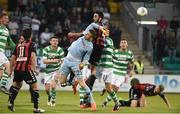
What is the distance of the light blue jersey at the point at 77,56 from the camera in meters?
19.6

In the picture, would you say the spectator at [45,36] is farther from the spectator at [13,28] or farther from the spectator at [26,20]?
the spectator at [13,28]

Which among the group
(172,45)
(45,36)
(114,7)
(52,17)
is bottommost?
(172,45)

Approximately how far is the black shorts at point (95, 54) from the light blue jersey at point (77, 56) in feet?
1.91

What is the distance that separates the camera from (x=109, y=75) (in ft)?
67.3

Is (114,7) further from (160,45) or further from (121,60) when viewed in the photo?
(121,60)

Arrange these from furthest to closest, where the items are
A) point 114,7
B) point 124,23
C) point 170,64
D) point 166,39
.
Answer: point 114,7, point 124,23, point 166,39, point 170,64

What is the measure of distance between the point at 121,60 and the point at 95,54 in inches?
138

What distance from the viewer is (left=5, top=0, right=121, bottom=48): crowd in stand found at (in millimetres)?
36125

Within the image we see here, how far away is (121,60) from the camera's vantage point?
2373 cm

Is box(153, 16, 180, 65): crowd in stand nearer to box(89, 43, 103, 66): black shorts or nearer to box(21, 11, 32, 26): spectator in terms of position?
box(21, 11, 32, 26): spectator

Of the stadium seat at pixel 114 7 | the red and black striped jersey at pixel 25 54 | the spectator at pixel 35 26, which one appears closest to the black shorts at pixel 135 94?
the red and black striped jersey at pixel 25 54

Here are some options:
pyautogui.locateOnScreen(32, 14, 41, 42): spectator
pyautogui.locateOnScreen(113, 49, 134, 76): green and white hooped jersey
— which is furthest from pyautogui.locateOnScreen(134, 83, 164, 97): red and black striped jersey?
pyautogui.locateOnScreen(32, 14, 41, 42): spectator

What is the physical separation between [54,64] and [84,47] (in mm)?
3392

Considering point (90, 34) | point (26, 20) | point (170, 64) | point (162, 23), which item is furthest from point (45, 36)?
point (90, 34)
